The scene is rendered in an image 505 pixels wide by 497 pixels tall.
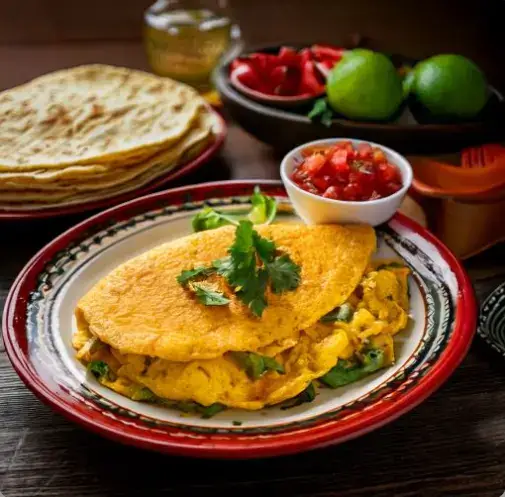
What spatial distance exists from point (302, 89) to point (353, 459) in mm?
1508

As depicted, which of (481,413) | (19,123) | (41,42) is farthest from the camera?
(41,42)

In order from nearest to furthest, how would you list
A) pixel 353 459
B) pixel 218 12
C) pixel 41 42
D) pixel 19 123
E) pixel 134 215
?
pixel 353 459
pixel 134 215
pixel 19 123
pixel 218 12
pixel 41 42

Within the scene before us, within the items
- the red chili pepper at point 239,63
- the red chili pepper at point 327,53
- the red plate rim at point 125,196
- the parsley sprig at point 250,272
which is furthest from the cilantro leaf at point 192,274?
the red chili pepper at point 327,53

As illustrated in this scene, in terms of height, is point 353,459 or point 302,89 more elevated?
point 302,89

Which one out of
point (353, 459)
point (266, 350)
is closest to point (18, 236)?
point (266, 350)

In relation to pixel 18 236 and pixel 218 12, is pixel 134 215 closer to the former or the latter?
pixel 18 236

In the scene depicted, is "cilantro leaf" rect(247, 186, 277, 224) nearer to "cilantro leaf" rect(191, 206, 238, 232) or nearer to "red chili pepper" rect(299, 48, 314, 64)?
"cilantro leaf" rect(191, 206, 238, 232)

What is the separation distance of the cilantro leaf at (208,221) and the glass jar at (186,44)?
4.12ft

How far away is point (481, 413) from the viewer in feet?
4.86

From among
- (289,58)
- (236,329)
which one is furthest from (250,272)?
(289,58)

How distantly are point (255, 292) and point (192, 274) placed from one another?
0.17 m

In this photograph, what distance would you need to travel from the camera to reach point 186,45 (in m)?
2.97

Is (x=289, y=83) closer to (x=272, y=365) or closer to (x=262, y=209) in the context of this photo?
(x=262, y=209)

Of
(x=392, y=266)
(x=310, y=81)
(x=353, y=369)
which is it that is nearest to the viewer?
(x=353, y=369)
